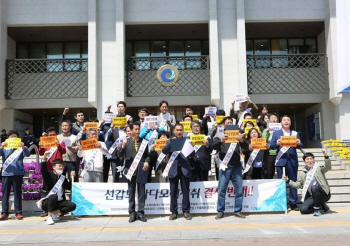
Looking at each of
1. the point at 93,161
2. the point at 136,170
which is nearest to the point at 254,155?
the point at 136,170

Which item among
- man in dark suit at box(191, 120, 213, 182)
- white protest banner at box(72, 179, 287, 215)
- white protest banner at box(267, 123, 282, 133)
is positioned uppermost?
white protest banner at box(267, 123, 282, 133)

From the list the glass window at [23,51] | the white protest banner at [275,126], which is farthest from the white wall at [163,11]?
the white protest banner at [275,126]

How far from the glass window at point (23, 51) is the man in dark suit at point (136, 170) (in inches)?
585

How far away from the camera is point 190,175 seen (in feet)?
26.7

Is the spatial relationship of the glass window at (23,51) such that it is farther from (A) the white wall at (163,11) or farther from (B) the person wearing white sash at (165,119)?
(B) the person wearing white sash at (165,119)

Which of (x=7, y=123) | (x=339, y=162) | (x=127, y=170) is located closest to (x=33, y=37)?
(x=7, y=123)

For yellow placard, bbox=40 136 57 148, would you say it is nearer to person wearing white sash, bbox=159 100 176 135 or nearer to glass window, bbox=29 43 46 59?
person wearing white sash, bbox=159 100 176 135

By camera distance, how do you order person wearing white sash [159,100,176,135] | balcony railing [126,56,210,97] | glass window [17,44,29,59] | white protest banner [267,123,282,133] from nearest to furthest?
white protest banner [267,123,282,133] < person wearing white sash [159,100,176,135] < balcony railing [126,56,210,97] < glass window [17,44,29,59]

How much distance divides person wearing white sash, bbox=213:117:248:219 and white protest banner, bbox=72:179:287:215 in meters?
0.45

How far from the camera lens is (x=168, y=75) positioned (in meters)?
17.8

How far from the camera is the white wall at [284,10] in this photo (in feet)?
56.3

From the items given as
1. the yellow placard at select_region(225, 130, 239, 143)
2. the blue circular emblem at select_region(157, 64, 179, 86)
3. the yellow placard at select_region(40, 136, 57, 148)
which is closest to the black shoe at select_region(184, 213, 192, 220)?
the yellow placard at select_region(225, 130, 239, 143)

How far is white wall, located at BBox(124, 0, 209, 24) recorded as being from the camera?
56.1 ft

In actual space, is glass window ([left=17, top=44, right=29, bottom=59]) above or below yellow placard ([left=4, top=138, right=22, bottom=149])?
above
